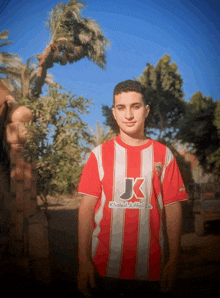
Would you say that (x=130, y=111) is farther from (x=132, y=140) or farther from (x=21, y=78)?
(x=21, y=78)

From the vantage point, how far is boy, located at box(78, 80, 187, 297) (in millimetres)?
1280

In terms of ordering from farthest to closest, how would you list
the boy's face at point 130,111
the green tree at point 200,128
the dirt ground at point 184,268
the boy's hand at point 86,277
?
the green tree at point 200,128, the dirt ground at point 184,268, the boy's face at point 130,111, the boy's hand at point 86,277

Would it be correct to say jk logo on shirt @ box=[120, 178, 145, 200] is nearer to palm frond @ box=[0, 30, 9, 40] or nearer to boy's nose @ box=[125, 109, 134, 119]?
boy's nose @ box=[125, 109, 134, 119]

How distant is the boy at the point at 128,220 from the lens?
1280mm

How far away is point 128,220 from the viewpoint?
1.31m

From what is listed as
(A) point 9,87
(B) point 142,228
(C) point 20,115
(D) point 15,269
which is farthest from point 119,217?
(A) point 9,87

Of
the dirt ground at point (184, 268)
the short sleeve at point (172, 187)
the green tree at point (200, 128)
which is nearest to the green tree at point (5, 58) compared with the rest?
the short sleeve at point (172, 187)

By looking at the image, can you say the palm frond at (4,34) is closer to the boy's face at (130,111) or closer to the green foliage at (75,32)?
the green foliage at (75,32)

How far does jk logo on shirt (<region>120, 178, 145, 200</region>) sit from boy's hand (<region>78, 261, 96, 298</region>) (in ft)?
1.51

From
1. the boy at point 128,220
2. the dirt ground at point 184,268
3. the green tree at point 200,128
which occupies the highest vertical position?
the green tree at point 200,128

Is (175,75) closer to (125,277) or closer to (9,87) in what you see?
(9,87)

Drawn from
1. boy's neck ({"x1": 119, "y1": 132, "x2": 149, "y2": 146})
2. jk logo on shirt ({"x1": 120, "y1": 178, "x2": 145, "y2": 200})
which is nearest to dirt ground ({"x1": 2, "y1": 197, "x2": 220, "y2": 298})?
jk logo on shirt ({"x1": 120, "y1": 178, "x2": 145, "y2": 200})

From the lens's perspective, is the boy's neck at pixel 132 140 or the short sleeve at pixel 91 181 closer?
the short sleeve at pixel 91 181

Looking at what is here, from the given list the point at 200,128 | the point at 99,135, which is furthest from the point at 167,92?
the point at 99,135
